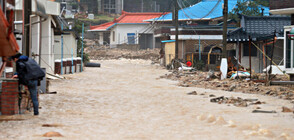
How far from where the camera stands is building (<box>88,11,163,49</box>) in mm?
68644

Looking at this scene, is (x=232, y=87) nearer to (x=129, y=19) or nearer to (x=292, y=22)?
(x=292, y=22)

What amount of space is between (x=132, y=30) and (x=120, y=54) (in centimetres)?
655

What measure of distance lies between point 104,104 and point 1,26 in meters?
6.91

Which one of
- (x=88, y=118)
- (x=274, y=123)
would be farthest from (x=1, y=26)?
(x=274, y=123)

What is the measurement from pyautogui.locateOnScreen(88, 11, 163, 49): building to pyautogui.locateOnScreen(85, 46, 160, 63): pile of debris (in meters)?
2.49

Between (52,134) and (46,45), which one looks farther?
(46,45)

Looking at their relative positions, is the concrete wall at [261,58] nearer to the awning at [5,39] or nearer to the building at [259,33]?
the building at [259,33]

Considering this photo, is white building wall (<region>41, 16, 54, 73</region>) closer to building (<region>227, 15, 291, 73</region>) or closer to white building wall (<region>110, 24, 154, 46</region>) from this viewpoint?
building (<region>227, 15, 291, 73</region>)

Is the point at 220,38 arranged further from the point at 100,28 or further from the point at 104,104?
the point at 100,28

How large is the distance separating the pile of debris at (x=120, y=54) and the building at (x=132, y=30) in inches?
98.0

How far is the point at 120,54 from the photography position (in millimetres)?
64312

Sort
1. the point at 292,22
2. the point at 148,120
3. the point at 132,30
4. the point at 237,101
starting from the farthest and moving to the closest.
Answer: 1. the point at 132,30
2. the point at 292,22
3. the point at 237,101
4. the point at 148,120

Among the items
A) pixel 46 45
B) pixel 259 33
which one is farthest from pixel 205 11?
pixel 46 45

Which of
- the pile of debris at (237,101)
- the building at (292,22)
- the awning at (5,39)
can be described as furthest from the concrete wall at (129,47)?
the awning at (5,39)
